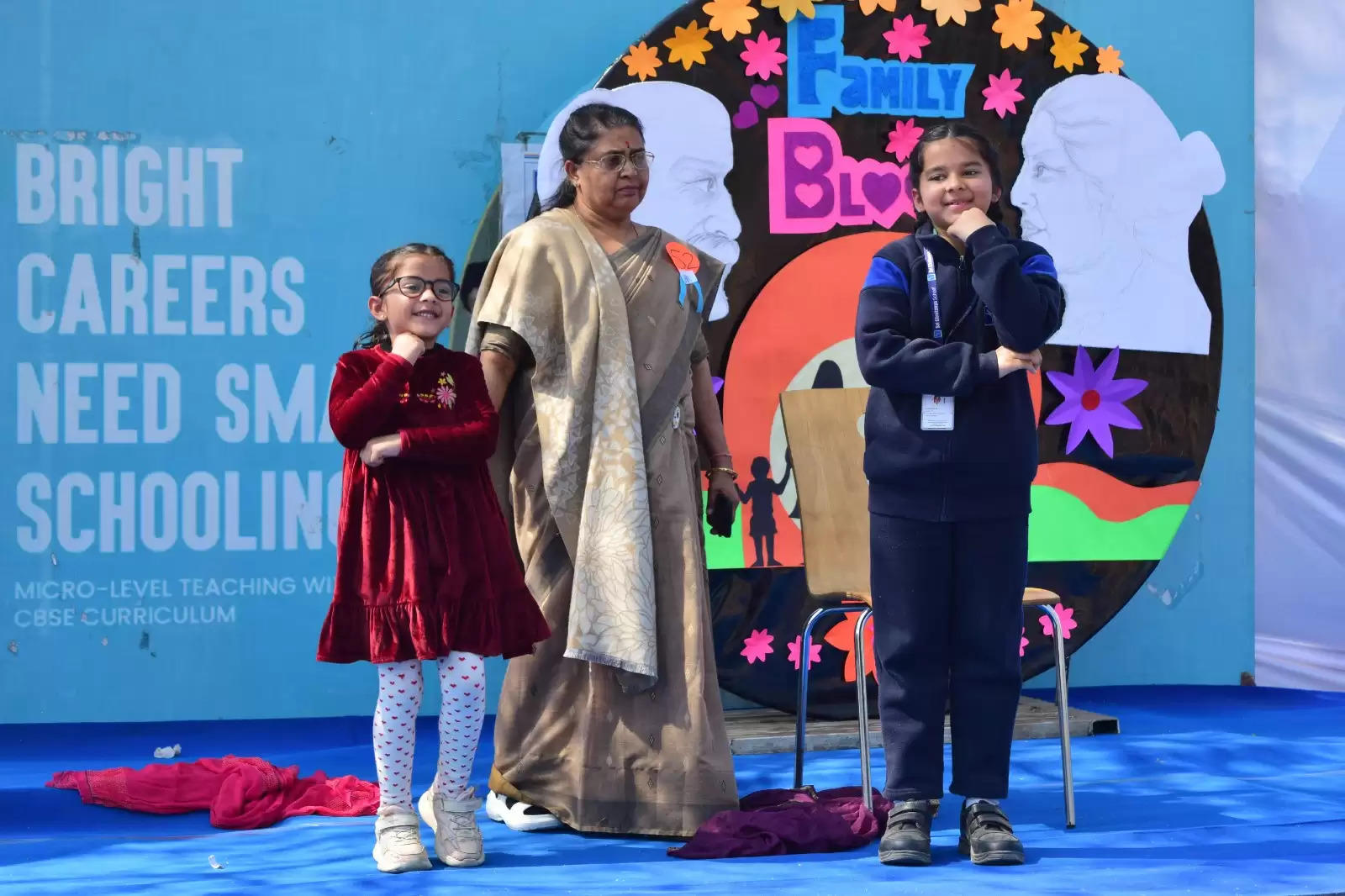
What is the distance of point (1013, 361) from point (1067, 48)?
1.91 meters

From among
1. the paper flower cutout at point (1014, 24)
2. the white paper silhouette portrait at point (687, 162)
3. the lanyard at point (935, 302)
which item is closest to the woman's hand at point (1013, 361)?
the lanyard at point (935, 302)

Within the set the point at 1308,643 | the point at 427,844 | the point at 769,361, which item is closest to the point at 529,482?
the point at 427,844

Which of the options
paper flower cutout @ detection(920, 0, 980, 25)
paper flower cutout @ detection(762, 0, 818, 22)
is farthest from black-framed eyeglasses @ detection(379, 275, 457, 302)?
paper flower cutout @ detection(920, 0, 980, 25)

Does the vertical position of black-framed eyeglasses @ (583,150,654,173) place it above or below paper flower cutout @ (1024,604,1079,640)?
above

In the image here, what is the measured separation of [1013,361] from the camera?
2268 mm

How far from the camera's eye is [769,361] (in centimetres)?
369

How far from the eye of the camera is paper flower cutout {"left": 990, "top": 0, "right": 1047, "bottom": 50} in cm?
381

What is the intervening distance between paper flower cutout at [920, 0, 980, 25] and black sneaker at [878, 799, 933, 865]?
7.18 feet

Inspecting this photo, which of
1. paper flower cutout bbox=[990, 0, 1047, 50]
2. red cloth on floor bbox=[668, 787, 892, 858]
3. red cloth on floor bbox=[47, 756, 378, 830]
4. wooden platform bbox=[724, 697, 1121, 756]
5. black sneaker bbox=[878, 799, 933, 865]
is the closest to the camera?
black sneaker bbox=[878, 799, 933, 865]

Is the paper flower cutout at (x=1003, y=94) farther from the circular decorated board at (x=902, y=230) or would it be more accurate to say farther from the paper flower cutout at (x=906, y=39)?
the paper flower cutout at (x=906, y=39)

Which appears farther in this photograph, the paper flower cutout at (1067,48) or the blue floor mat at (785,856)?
the paper flower cutout at (1067,48)

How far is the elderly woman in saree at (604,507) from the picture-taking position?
8.48 ft

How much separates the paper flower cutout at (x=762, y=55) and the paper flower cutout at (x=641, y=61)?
0.23 meters

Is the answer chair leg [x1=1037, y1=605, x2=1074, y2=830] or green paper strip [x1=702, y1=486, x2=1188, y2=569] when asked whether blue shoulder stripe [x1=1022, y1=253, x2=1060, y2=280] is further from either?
green paper strip [x1=702, y1=486, x2=1188, y2=569]
